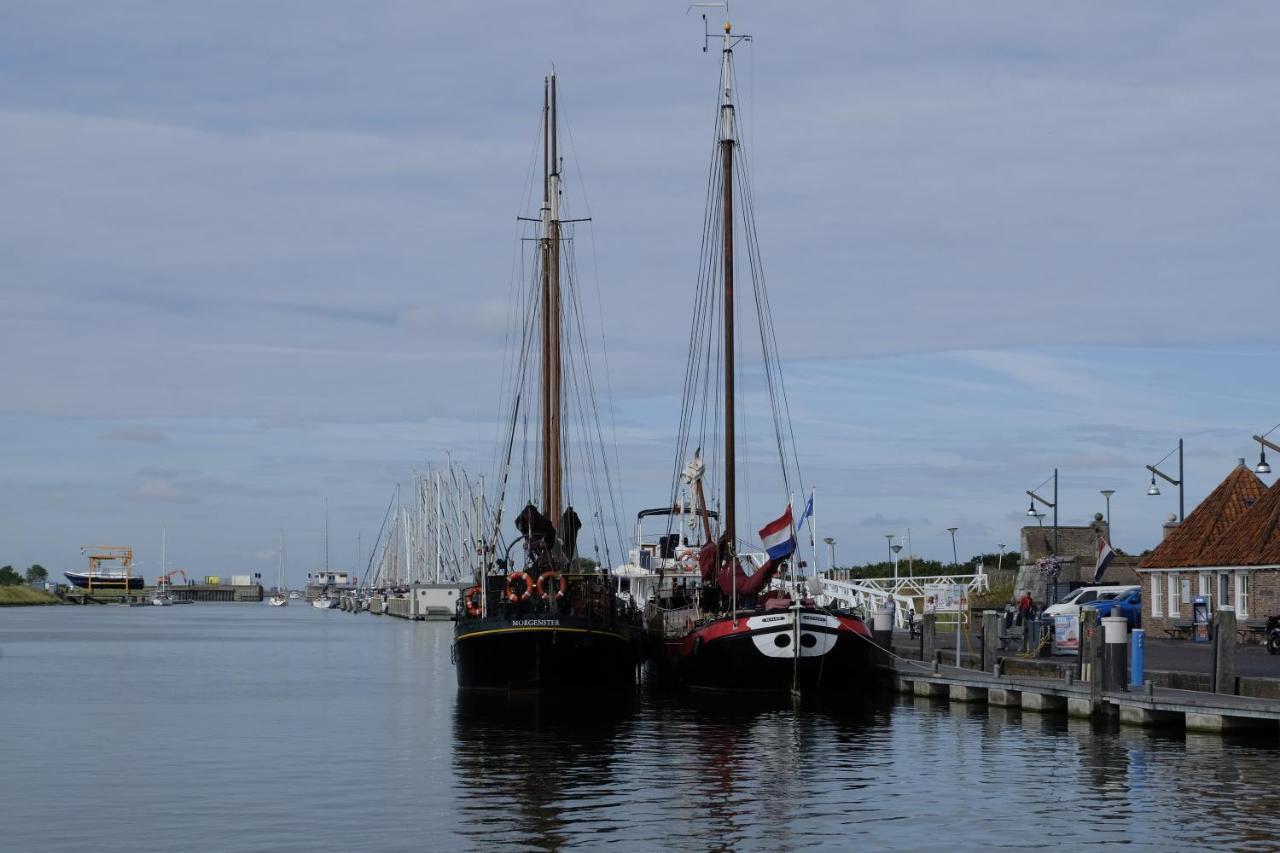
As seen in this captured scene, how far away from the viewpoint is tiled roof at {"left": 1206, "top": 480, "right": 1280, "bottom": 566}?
57.8 metres

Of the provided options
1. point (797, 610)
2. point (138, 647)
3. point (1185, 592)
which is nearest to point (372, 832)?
point (797, 610)

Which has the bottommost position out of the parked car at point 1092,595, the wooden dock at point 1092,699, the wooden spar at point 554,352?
the wooden dock at point 1092,699

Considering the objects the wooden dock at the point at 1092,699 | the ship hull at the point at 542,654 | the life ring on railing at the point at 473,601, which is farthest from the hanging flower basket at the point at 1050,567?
the life ring on railing at the point at 473,601

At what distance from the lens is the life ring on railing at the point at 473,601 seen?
55.2m

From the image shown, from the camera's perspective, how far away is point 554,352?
65.3 metres

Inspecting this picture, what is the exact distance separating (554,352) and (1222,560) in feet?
82.8

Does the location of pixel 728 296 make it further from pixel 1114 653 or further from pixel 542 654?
pixel 1114 653

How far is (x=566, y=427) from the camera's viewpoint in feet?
216

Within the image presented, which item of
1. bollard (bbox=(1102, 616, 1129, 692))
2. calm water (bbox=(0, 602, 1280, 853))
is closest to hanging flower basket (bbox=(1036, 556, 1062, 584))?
calm water (bbox=(0, 602, 1280, 853))

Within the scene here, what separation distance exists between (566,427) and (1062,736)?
31.5m

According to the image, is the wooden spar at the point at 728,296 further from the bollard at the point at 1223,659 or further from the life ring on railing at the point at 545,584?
the bollard at the point at 1223,659

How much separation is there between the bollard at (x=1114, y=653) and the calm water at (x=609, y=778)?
4.16 ft

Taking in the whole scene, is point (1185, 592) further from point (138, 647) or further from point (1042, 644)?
point (138, 647)

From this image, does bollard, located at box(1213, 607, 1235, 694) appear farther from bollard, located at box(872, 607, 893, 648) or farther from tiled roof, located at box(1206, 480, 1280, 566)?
tiled roof, located at box(1206, 480, 1280, 566)
